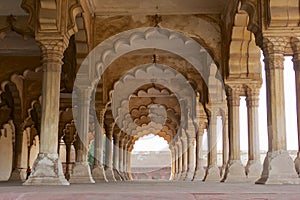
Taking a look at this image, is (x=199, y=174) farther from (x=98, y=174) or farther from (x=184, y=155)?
(x=184, y=155)

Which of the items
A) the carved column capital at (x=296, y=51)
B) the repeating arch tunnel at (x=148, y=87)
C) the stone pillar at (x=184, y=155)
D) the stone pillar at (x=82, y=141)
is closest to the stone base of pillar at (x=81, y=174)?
the stone pillar at (x=82, y=141)

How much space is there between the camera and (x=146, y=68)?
16.2m

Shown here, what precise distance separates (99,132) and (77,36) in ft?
13.3

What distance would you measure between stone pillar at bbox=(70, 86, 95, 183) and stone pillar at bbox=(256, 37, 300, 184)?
448 cm

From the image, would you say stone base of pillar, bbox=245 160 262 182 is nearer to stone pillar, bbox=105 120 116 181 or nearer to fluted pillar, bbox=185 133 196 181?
stone pillar, bbox=105 120 116 181

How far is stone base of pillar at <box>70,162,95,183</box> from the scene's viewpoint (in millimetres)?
10758

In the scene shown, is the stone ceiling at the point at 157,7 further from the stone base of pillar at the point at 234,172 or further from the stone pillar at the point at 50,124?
the stone base of pillar at the point at 234,172

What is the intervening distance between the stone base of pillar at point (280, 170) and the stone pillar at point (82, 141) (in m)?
4.52

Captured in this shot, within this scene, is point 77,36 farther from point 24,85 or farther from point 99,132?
point 24,85

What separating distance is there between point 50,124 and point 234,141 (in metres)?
5.32

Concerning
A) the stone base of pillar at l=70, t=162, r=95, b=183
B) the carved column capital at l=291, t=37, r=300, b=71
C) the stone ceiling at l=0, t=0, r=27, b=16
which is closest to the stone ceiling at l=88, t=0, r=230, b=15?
the stone ceiling at l=0, t=0, r=27, b=16

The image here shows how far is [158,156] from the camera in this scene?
1914 inches

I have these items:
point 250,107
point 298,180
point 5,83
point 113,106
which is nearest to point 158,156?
point 113,106

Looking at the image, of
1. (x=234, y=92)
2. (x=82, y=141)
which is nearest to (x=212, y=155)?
(x=234, y=92)
